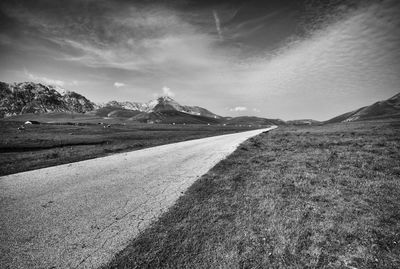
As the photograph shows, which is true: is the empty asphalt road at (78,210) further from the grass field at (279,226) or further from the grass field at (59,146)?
the grass field at (59,146)

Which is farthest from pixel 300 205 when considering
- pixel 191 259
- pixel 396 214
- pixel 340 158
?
pixel 340 158

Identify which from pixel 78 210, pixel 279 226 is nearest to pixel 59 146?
pixel 78 210

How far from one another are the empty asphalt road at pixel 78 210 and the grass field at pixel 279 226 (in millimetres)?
840

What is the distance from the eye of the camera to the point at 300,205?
25.3 feet

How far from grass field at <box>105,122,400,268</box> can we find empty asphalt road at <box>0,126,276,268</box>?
840 millimetres

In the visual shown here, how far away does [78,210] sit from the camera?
7.38m

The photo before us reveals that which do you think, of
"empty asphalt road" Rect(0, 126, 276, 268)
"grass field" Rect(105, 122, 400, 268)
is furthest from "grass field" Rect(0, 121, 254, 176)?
"grass field" Rect(105, 122, 400, 268)

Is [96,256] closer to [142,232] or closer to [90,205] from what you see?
[142,232]

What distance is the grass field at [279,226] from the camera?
15.9 feet

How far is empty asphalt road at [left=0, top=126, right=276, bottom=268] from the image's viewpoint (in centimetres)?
509

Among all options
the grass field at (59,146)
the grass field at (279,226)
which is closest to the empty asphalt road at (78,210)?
the grass field at (279,226)

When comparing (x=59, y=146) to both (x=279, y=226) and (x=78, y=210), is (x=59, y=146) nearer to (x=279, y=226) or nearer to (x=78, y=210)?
(x=78, y=210)

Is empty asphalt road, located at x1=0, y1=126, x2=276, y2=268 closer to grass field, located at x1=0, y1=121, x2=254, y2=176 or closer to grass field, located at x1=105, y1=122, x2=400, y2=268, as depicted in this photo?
grass field, located at x1=105, y1=122, x2=400, y2=268

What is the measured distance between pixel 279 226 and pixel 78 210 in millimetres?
7257
